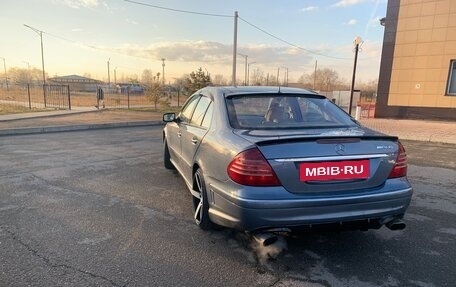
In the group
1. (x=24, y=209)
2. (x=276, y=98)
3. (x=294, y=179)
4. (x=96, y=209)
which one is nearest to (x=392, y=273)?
(x=294, y=179)

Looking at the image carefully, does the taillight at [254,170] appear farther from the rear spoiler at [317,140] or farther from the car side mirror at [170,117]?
the car side mirror at [170,117]

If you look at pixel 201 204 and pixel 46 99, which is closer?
pixel 201 204

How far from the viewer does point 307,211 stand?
2561mm

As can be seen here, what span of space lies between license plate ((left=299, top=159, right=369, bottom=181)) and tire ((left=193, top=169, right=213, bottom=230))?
3.56 feet

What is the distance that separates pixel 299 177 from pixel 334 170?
1.00 ft

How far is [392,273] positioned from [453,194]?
3018mm

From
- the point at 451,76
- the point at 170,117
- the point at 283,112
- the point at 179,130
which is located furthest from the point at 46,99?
the point at 451,76

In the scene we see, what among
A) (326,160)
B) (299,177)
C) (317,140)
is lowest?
(299,177)

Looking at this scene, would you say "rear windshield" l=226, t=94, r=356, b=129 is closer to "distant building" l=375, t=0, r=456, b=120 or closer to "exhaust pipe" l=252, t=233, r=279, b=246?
"exhaust pipe" l=252, t=233, r=279, b=246

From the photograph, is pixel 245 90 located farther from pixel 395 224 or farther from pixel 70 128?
pixel 70 128

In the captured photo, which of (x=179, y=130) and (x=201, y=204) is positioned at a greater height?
(x=179, y=130)

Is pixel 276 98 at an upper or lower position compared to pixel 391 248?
upper

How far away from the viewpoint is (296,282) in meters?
2.58

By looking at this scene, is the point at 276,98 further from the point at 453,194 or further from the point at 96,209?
the point at 453,194
